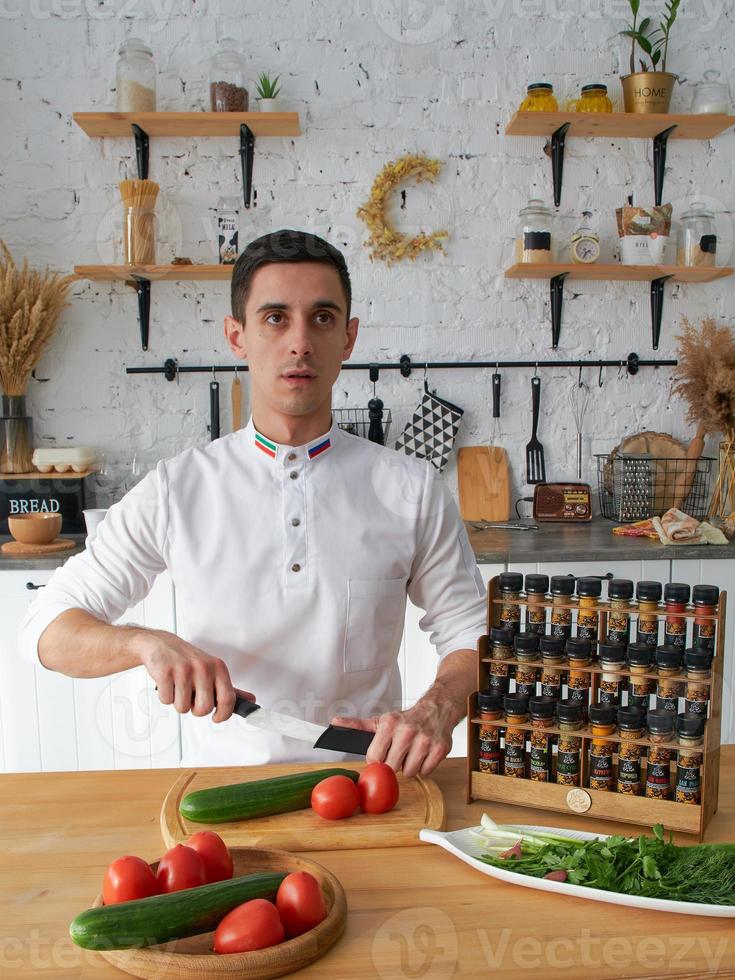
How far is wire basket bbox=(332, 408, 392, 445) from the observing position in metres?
3.27

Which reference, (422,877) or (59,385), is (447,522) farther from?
(59,385)

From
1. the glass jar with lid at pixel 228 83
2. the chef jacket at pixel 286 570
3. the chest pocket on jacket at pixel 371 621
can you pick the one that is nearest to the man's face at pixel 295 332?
the chef jacket at pixel 286 570

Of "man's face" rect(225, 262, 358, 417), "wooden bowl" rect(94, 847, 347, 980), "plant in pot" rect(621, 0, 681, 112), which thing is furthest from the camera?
"plant in pot" rect(621, 0, 681, 112)

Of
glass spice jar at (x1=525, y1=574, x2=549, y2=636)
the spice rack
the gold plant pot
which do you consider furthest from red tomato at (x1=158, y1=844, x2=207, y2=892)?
the gold plant pot

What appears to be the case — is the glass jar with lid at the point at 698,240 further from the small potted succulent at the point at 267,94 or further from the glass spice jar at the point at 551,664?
the glass spice jar at the point at 551,664

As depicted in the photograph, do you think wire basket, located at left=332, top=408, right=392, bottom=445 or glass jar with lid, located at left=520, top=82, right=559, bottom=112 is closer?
glass jar with lid, located at left=520, top=82, right=559, bottom=112

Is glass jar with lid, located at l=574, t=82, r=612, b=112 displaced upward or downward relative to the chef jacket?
upward

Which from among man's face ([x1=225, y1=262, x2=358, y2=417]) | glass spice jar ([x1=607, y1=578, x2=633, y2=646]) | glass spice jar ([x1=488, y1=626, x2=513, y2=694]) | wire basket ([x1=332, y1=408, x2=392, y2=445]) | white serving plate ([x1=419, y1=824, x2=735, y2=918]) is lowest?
white serving plate ([x1=419, y1=824, x2=735, y2=918])

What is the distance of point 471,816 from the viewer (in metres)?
1.23

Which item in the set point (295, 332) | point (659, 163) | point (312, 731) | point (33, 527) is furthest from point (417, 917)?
point (659, 163)

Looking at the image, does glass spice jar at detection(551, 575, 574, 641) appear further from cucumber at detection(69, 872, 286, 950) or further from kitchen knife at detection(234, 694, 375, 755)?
cucumber at detection(69, 872, 286, 950)

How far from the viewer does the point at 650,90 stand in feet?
10.1

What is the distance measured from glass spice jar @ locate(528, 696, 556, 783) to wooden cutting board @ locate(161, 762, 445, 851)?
133mm

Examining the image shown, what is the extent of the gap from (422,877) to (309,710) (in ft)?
2.16
